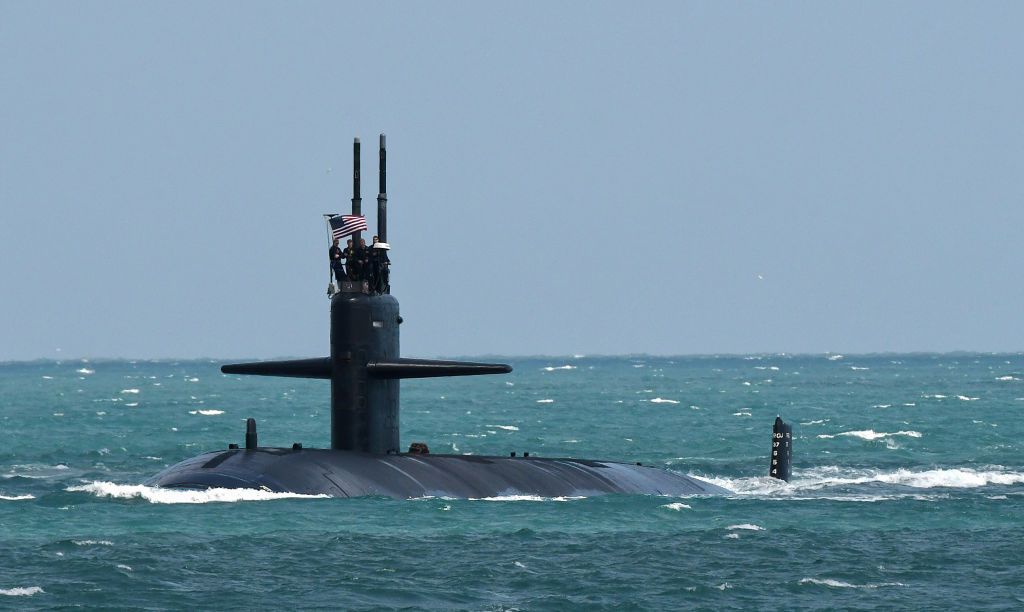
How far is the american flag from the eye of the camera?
119ft

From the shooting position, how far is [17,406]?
122 metres

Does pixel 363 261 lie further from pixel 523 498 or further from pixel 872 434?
pixel 872 434

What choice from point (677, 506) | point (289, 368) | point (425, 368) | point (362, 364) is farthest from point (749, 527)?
point (289, 368)

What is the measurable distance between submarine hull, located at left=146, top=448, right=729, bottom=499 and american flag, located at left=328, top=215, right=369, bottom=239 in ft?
15.9

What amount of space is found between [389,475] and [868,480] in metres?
17.6

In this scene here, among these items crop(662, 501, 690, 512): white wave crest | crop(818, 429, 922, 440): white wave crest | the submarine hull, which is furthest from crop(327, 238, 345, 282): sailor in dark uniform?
crop(818, 429, 922, 440): white wave crest

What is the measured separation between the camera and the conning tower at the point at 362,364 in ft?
119

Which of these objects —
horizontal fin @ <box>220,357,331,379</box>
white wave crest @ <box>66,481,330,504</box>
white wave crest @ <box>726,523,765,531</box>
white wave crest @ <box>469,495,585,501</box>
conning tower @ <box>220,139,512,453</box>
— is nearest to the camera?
white wave crest @ <box>726,523,765,531</box>

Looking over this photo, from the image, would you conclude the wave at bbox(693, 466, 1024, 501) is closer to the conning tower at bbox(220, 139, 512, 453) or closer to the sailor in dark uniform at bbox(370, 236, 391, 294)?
the conning tower at bbox(220, 139, 512, 453)

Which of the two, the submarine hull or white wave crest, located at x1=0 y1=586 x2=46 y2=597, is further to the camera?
the submarine hull

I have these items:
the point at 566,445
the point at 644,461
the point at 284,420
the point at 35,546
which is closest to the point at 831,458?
the point at 644,461

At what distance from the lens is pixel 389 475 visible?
119 ft

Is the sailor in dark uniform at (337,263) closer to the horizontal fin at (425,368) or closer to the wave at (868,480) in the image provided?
the horizontal fin at (425,368)

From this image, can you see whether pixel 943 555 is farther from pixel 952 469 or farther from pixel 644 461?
pixel 644 461
